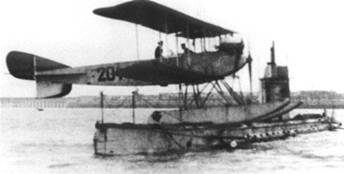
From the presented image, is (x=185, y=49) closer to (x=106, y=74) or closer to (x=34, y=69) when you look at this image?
(x=106, y=74)

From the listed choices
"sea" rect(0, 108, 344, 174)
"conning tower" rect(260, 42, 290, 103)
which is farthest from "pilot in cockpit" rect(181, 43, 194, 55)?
"conning tower" rect(260, 42, 290, 103)

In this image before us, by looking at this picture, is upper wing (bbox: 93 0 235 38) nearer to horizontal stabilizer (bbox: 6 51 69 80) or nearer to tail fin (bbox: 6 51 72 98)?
tail fin (bbox: 6 51 72 98)

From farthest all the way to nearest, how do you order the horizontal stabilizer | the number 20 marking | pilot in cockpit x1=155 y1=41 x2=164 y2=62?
1. the horizontal stabilizer
2. the number 20 marking
3. pilot in cockpit x1=155 y1=41 x2=164 y2=62

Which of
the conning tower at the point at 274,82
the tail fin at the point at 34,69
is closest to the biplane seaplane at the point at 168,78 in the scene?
the tail fin at the point at 34,69

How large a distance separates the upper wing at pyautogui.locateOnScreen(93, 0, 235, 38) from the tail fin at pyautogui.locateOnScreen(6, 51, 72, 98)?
15.4 ft

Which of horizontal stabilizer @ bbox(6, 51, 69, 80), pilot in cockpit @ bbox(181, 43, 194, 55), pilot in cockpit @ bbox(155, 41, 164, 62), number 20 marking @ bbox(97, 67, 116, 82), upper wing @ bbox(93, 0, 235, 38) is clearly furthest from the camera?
horizontal stabilizer @ bbox(6, 51, 69, 80)

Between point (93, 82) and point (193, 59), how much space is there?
409cm

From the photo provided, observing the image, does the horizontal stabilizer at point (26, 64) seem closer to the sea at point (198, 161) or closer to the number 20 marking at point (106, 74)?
the number 20 marking at point (106, 74)

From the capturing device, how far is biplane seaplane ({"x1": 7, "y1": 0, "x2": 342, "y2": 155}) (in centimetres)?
1683

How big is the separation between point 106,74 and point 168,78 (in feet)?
8.32

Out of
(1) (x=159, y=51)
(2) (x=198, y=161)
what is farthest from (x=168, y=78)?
(2) (x=198, y=161)

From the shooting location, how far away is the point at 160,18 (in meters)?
17.2

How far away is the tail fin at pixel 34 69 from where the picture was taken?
63.3 ft

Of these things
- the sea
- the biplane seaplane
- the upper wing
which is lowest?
the sea
